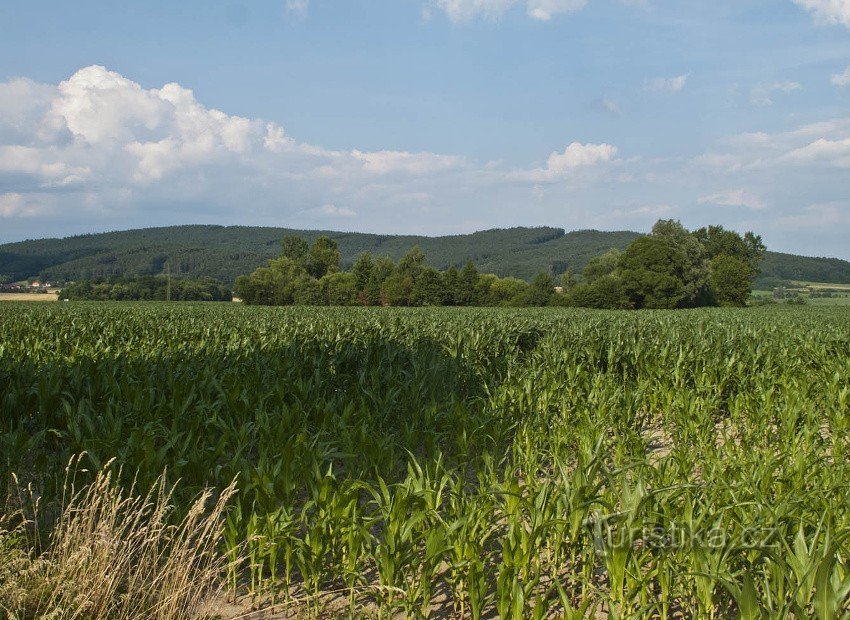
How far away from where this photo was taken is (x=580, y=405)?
26.6 feet

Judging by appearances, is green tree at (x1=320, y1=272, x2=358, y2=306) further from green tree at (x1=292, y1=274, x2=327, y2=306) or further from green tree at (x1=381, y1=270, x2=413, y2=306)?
green tree at (x1=381, y1=270, x2=413, y2=306)

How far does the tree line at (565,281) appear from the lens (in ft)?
241

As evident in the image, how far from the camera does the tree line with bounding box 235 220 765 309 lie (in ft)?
241

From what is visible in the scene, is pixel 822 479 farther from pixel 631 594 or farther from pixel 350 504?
pixel 350 504

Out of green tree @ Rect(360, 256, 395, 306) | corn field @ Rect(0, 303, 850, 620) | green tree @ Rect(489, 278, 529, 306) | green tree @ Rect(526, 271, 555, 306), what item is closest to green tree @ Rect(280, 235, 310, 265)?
green tree @ Rect(360, 256, 395, 306)

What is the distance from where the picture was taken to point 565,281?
323 ft

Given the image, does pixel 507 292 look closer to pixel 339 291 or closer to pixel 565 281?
pixel 565 281

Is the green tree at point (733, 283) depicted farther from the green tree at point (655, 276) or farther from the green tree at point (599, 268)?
the green tree at point (655, 276)

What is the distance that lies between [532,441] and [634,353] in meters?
Result: 6.10

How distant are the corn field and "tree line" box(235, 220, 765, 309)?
64304mm

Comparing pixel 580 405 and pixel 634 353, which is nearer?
pixel 580 405

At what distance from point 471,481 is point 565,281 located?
94.0 metres

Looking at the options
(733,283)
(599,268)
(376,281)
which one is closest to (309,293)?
(376,281)

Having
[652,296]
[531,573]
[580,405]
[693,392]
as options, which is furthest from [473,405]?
[652,296]
